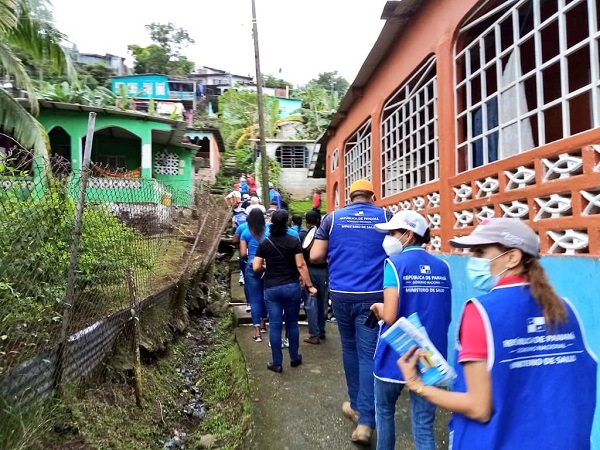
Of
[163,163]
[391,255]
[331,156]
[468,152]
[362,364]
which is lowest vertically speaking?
[362,364]

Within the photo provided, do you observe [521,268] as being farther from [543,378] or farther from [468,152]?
[468,152]

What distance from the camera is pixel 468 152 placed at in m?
4.24

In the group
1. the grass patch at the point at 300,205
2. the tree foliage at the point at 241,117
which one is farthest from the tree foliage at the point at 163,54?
the grass patch at the point at 300,205

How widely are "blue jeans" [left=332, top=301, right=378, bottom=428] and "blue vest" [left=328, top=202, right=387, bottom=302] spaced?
0.28 feet

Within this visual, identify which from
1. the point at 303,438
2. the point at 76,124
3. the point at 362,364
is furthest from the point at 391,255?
the point at 76,124

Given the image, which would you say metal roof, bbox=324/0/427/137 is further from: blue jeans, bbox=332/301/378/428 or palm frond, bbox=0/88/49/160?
palm frond, bbox=0/88/49/160

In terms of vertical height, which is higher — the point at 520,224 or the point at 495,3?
the point at 495,3

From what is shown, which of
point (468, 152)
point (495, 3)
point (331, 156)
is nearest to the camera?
point (495, 3)

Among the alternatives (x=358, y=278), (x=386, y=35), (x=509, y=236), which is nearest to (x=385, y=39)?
(x=386, y=35)

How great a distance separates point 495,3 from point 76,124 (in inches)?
602

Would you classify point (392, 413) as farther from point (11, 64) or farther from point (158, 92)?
point (158, 92)

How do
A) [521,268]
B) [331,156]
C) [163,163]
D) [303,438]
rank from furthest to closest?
[163,163], [331,156], [303,438], [521,268]

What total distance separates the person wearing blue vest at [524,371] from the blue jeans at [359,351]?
1612 millimetres

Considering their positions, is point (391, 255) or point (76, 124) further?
point (76, 124)
